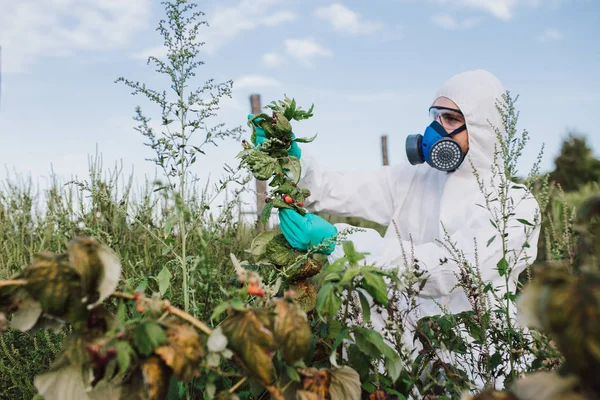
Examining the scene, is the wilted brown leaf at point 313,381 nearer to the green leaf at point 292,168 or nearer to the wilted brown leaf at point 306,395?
the wilted brown leaf at point 306,395

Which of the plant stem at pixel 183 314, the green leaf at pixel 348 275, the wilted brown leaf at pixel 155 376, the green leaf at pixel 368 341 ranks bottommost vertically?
the green leaf at pixel 368 341

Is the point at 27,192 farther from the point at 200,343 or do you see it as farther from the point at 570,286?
the point at 570,286

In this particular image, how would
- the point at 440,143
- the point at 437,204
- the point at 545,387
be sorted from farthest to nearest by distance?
the point at 437,204
the point at 440,143
the point at 545,387

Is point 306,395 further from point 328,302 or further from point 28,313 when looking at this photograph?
point 28,313

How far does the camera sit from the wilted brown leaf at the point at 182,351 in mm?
922

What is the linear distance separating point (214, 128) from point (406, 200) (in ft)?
5.09

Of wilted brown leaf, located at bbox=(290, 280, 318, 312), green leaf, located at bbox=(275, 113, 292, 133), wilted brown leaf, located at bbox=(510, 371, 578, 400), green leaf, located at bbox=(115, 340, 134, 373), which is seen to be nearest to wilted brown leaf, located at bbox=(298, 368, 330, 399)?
green leaf, located at bbox=(115, 340, 134, 373)

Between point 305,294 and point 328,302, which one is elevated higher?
point 328,302

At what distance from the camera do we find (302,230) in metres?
2.08

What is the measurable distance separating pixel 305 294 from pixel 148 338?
41.0 inches

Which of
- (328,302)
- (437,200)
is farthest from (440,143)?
(328,302)

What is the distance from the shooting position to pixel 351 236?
236 centimetres

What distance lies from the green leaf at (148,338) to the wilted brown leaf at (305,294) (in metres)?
0.98

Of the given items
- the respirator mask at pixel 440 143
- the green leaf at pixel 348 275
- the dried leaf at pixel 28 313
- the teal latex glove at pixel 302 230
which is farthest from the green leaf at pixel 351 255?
the respirator mask at pixel 440 143
